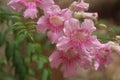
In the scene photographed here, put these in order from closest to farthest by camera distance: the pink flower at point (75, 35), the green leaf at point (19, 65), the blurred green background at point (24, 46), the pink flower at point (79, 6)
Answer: the pink flower at point (75, 35), the pink flower at point (79, 6), the blurred green background at point (24, 46), the green leaf at point (19, 65)

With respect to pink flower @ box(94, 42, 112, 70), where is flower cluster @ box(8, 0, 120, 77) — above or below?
above

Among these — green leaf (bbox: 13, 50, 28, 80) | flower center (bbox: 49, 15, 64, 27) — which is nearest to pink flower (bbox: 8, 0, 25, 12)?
flower center (bbox: 49, 15, 64, 27)

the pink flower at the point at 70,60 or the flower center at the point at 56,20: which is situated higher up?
the flower center at the point at 56,20

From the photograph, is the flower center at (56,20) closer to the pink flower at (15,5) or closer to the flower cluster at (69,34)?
the flower cluster at (69,34)

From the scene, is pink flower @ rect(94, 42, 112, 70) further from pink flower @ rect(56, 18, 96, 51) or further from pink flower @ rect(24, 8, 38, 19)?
pink flower @ rect(24, 8, 38, 19)

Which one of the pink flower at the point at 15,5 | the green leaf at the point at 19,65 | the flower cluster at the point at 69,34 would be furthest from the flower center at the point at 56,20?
the green leaf at the point at 19,65

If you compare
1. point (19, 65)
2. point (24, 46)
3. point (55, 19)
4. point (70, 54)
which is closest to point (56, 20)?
point (55, 19)

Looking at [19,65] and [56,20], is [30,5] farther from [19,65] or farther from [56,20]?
[19,65]
